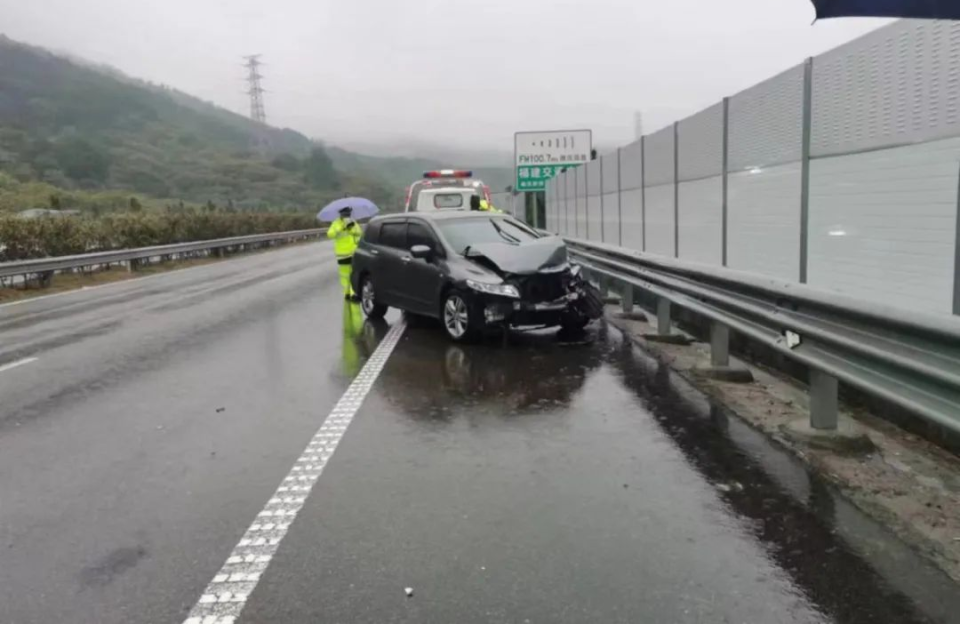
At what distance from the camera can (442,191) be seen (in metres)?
18.7

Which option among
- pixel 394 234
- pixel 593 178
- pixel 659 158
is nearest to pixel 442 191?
pixel 593 178

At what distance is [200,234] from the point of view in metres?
35.3

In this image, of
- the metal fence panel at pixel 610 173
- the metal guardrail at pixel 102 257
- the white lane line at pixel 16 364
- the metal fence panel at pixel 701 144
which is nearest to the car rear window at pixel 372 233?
the metal fence panel at pixel 701 144

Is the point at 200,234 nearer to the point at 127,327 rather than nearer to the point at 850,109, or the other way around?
the point at 127,327

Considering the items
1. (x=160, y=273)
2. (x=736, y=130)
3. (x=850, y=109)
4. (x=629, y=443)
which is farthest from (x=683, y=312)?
(x=160, y=273)

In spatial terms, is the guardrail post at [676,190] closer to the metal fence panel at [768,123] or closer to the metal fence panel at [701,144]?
the metal fence panel at [701,144]

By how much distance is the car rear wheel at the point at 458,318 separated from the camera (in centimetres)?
979

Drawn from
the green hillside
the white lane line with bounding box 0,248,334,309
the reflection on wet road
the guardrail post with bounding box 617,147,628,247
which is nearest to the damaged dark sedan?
the reflection on wet road

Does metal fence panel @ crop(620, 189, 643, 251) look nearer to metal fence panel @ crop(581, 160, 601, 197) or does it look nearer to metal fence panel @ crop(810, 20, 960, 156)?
metal fence panel @ crop(581, 160, 601, 197)

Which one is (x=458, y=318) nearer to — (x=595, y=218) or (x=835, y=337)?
(x=835, y=337)

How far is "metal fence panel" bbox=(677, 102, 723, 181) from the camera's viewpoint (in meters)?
10.9

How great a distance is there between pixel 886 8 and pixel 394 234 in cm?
900

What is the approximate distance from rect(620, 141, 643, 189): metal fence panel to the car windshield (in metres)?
5.06

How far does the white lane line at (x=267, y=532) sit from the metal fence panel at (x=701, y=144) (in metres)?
6.31
